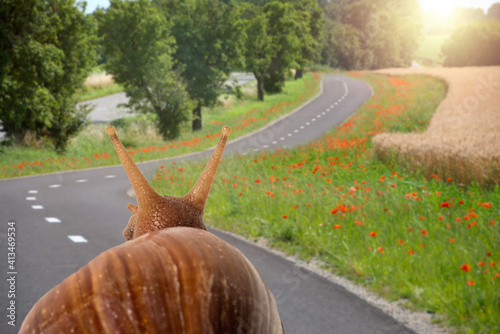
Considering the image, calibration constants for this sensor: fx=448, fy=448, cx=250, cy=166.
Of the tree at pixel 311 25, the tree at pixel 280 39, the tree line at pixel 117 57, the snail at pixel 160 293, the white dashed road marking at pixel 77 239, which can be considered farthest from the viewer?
the tree at pixel 311 25

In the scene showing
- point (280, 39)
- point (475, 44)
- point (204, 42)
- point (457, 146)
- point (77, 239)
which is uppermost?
point (280, 39)

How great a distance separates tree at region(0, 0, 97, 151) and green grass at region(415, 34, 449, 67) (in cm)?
5104

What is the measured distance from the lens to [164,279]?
70 centimetres

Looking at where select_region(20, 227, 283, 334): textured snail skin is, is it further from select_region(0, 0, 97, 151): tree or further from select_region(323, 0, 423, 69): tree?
select_region(323, 0, 423, 69): tree

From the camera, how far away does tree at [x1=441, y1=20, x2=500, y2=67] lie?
45.8 m

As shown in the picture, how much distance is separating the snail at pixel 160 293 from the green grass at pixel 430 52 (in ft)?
212

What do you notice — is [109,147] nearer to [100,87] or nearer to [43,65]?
[43,65]

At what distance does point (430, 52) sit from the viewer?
204ft

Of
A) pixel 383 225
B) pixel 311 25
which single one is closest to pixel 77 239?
pixel 383 225

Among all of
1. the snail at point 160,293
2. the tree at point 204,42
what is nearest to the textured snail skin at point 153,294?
the snail at point 160,293

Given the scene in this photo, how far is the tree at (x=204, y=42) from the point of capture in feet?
86.5

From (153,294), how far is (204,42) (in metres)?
27.3

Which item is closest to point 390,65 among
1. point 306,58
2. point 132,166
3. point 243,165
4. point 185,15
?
point 306,58

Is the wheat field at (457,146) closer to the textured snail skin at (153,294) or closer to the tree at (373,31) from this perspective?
the textured snail skin at (153,294)
